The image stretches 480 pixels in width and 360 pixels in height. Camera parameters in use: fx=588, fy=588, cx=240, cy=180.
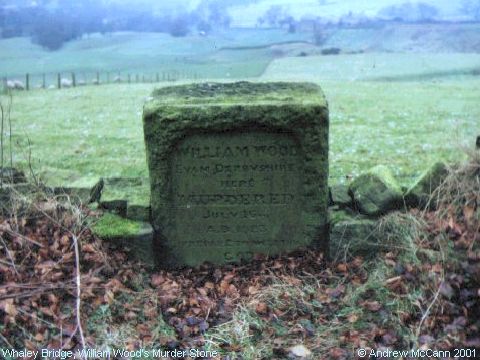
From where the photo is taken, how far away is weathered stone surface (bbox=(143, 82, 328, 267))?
5.52 m

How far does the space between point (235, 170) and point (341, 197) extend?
1.20 metres

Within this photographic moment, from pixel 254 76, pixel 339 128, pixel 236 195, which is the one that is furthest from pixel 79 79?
pixel 236 195

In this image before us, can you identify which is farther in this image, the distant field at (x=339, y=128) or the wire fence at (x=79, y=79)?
the wire fence at (x=79, y=79)

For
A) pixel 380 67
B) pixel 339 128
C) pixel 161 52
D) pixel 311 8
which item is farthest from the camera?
pixel 380 67

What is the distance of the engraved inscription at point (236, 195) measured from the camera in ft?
18.7

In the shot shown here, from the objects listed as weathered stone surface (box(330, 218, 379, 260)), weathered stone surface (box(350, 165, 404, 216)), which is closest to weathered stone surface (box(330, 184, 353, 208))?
weathered stone surface (box(350, 165, 404, 216))

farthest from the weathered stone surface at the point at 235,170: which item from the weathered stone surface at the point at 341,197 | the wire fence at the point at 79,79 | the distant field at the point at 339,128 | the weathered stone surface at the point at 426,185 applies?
the wire fence at the point at 79,79

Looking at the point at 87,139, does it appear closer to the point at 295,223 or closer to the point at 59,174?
the point at 59,174

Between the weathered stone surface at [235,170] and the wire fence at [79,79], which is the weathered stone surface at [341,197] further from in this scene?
the wire fence at [79,79]

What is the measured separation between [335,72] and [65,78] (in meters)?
13.2

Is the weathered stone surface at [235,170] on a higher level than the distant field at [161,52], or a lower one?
lower

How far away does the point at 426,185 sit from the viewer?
18.9ft

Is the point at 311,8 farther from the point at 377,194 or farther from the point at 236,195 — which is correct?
the point at 236,195

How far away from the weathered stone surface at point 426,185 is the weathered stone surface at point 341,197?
596 millimetres
